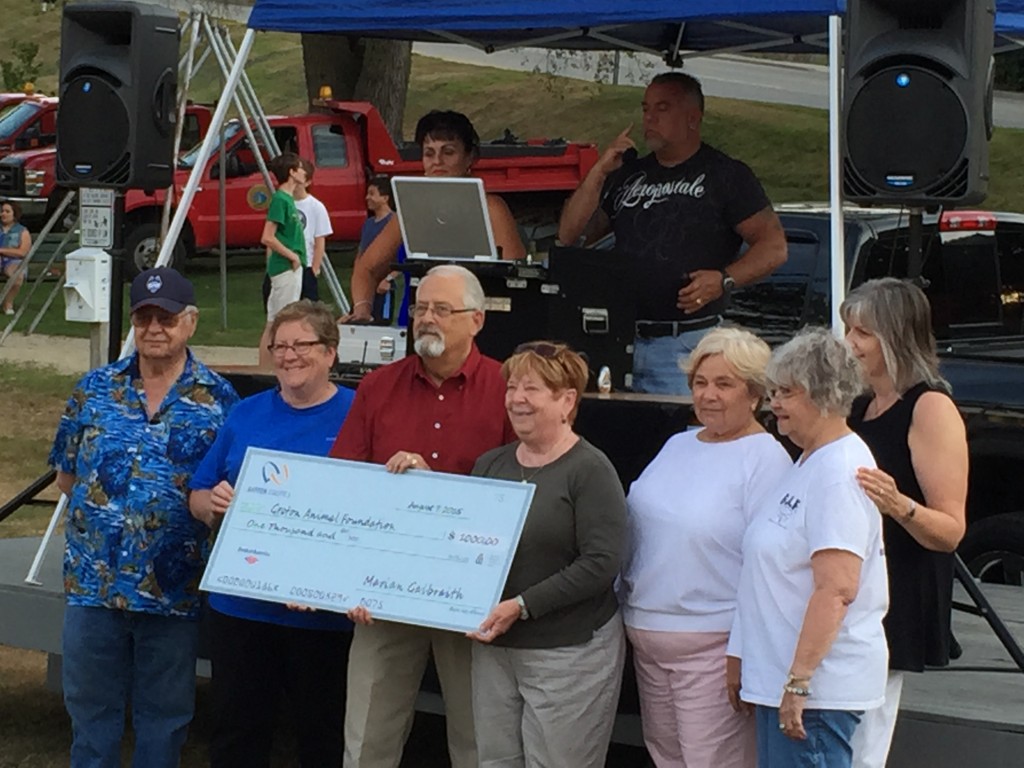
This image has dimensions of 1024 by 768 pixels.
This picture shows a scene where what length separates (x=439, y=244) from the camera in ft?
20.2

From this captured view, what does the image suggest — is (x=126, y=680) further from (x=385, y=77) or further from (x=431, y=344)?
(x=385, y=77)

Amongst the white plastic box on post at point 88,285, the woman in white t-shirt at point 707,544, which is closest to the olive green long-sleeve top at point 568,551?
the woman in white t-shirt at point 707,544

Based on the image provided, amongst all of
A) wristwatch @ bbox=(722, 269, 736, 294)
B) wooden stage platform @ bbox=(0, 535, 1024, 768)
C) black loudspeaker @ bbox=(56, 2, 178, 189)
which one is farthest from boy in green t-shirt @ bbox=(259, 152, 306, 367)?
wristwatch @ bbox=(722, 269, 736, 294)

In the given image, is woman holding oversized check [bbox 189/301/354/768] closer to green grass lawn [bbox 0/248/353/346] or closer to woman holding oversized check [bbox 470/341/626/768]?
woman holding oversized check [bbox 470/341/626/768]

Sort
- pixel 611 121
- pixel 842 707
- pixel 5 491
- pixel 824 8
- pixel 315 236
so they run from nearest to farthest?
pixel 842 707, pixel 824 8, pixel 5 491, pixel 315 236, pixel 611 121

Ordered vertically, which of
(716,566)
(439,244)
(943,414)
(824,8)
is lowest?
(716,566)

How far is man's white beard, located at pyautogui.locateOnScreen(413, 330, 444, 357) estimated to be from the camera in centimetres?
468

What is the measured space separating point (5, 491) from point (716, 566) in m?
7.27

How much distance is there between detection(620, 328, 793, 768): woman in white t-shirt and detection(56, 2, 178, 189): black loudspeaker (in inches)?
120

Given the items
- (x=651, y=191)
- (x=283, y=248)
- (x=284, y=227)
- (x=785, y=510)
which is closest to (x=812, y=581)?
(x=785, y=510)

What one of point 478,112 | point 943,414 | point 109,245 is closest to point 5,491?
point 109,245

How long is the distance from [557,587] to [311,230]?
10.0 meters

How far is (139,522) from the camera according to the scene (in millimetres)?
4875

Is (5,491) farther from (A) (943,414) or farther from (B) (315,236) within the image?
(A) (943,414)
